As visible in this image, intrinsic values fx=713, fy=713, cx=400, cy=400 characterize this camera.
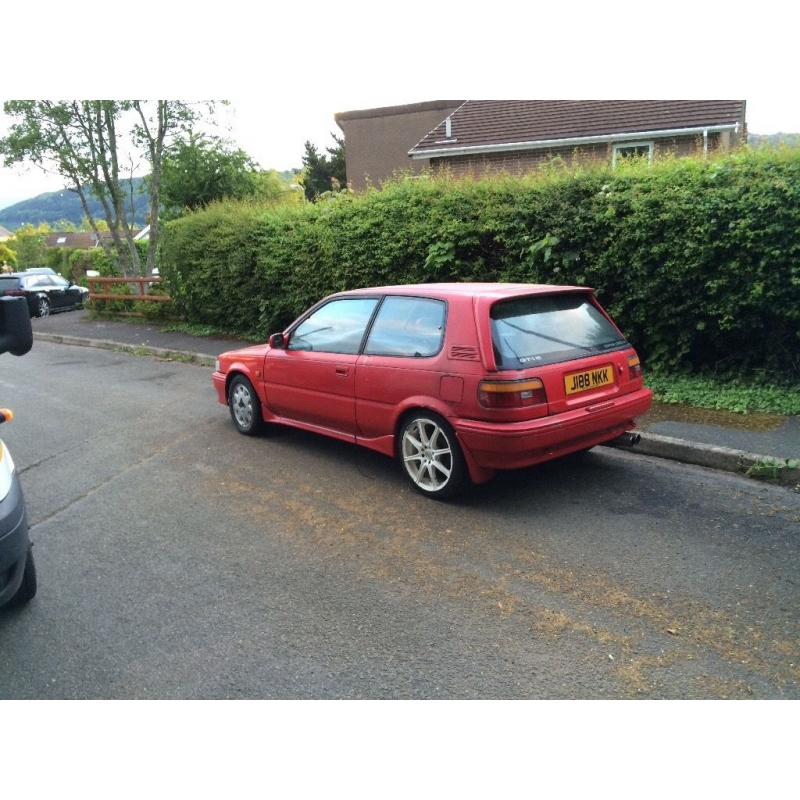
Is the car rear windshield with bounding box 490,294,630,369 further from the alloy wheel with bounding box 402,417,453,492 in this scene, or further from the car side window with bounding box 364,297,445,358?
the alloy wheel with bounding box 402,417,453,492

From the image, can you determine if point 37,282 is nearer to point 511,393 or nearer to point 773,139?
point 773,139

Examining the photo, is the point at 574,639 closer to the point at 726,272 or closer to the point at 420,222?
the point at 726,272

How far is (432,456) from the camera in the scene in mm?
5160

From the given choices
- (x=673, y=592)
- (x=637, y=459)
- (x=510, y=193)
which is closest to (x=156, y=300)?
(x=510, y=193)

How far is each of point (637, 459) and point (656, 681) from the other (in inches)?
128

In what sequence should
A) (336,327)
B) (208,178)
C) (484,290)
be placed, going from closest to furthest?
(484,290) < (336,327) < (208,178)

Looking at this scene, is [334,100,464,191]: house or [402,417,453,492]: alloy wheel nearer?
[402,417,453,492]: alloy wheel

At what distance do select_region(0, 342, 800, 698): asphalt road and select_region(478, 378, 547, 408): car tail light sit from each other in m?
0.78

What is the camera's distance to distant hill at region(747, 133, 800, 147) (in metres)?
6.80

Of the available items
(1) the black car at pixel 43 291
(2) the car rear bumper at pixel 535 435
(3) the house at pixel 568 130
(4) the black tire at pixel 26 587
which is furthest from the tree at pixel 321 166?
(4) the black tire at pixel 26 587

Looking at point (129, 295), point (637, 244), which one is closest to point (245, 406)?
Result: point (637, 244)

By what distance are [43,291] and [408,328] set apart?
20424 millimetres

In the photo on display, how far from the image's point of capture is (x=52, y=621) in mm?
3744

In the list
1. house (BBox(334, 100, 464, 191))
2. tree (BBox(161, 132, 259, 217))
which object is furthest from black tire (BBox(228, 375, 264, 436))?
tree (BBox(161, 132, 259, 217))
